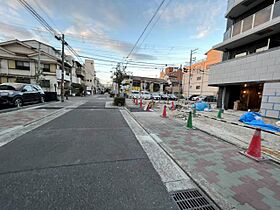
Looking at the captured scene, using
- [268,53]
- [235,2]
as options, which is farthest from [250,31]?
[235,2]

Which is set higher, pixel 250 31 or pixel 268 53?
pixel 250 31

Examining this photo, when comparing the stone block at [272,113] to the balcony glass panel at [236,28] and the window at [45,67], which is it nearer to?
the balcony glass panel at [236,28]

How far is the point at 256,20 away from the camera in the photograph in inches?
422

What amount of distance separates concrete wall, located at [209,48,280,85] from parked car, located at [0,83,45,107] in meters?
17.1

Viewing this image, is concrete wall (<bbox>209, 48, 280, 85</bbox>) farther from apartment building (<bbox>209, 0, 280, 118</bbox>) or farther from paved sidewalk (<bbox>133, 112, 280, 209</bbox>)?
paved sidewalk (<bbox>133, 112, 280, 209</bbox>)

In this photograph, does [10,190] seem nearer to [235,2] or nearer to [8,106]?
[8,106]

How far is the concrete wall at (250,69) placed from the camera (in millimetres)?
9418

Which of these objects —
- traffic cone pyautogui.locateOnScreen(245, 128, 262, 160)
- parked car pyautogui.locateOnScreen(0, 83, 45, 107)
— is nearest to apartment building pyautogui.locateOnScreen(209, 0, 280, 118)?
traffic cone pyautogui.locateOnScreen(245, 128, 262, 160)

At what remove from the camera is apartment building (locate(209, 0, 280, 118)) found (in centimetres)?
939

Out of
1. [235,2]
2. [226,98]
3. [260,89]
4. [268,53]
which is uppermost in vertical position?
[235,2]

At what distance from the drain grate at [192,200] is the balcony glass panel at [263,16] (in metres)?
13.4

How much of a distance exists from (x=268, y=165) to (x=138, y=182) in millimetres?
3046

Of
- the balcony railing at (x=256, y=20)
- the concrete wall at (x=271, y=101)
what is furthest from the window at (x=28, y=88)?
the balcony railing at (x=256, y=20)

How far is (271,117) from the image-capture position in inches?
366
